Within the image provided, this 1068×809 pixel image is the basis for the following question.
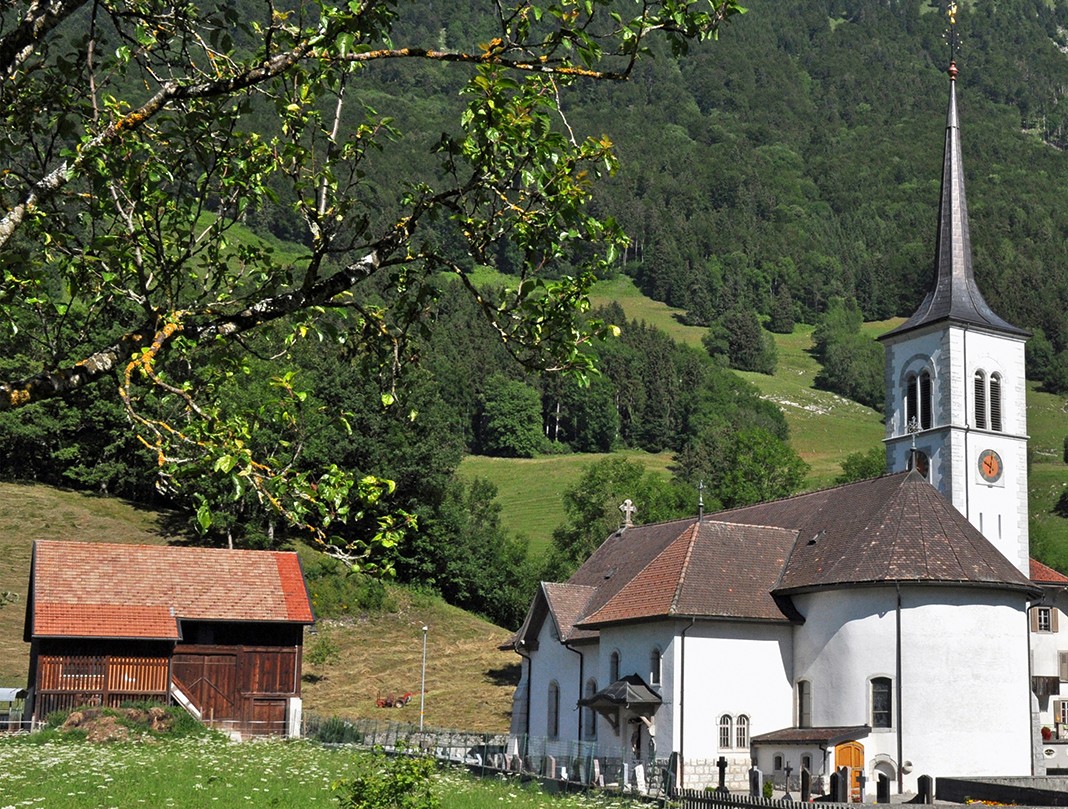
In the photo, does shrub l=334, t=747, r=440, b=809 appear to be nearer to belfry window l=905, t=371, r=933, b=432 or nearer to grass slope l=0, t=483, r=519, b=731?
belfry window l=905, t=371, r=933, b=432

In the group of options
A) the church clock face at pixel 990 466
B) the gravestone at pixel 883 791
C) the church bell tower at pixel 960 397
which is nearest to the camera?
the gravestone at pixel 883 791

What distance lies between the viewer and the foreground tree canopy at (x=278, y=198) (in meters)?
9.90

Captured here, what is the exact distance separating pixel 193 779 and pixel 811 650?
2292cm

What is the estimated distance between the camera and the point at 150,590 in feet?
158

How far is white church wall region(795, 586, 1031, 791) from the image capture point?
39.3 metres

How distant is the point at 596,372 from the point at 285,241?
595ft

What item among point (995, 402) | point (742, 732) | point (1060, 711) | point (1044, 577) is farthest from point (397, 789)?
point (1060, 711)

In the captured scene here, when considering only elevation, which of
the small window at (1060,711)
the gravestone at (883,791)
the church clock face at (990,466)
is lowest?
the gravestone at (883,791)

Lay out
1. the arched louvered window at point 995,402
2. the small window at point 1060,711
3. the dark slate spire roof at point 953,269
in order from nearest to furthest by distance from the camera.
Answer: the arched louvered window at point 995,402
the dark slate spire roof at point 953,269
the small window at point 1060,711

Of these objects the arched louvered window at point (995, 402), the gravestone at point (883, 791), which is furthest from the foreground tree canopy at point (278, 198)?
the arched louvered window at point (995, 402)

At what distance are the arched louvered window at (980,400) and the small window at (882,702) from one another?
16029mm

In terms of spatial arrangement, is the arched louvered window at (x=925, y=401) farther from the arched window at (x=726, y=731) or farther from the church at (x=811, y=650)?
the arched window at (x=726, y=731)

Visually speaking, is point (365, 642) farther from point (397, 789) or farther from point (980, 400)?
point (397, 789)

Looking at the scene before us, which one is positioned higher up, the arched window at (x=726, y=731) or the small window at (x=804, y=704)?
the small window at (x=804, y=704)
